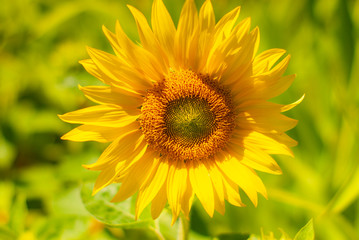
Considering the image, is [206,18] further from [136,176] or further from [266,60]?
[136,176]

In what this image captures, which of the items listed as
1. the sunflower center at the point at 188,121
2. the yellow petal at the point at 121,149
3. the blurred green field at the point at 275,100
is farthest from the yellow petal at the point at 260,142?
the blurred green field at the point at 275,100

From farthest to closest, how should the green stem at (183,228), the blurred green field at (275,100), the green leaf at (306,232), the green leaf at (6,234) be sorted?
the blurred green field at (275,100) → the green leaf at (6,234) → the green stem at (183,228) → the green leaf at (306,232)

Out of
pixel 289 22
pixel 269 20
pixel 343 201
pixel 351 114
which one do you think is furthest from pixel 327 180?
pixel 289 22

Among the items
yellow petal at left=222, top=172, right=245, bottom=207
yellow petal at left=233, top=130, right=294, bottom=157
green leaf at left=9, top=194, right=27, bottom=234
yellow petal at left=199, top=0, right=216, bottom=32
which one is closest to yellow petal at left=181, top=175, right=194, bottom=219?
yellow petal at left=222, top=172, right=245, bottom=207

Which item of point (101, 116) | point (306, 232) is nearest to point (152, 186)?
point (101, 116)

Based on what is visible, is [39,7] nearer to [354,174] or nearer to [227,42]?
[227,42]

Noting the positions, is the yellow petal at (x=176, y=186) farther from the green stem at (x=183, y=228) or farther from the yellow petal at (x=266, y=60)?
the yellow petal at (x=266, y=60)
